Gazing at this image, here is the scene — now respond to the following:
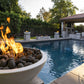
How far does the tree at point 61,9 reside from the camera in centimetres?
2244

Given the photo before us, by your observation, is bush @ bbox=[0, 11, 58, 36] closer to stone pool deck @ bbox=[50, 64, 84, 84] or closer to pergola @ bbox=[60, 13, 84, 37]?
pergola @ bbox=[60, 13, 84, 37]

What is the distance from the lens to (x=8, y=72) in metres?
1.93

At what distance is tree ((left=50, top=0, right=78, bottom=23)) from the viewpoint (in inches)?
883

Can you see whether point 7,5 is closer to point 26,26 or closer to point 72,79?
point 26,26

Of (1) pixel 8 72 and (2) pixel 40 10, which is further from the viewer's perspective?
(2) pixel 40 10

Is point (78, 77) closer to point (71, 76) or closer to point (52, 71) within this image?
point (71, 76)

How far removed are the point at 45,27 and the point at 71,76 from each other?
688 inches

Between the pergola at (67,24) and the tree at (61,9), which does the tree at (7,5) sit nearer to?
the tree at (61,9)

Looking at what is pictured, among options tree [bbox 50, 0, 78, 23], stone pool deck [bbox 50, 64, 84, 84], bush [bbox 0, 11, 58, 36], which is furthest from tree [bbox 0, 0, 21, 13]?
stone pool deck [bbox 50, 64, 84, 84]

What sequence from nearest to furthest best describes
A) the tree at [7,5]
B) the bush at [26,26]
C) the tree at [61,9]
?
the bush at [26,26]
the tree at [7,5]
the tree at [61,9]

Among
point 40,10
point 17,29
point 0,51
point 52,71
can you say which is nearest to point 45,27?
point 17,29

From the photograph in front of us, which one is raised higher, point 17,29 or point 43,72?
point 17,29

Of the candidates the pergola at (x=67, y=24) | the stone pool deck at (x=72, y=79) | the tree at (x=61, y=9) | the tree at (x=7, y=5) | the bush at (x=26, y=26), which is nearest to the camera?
the stone pool deck at (x=72, y=79)

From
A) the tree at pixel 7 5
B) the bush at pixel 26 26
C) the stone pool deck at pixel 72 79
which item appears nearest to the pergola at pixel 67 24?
the bush at pixel 26 26
